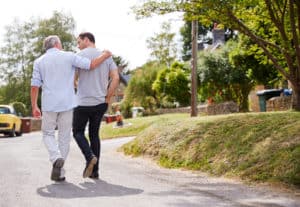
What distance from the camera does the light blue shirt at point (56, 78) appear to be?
6.94 meters

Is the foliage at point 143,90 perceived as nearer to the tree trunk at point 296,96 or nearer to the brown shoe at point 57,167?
the tree trunk at point 296,96

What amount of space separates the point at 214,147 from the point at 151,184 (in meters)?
2.48

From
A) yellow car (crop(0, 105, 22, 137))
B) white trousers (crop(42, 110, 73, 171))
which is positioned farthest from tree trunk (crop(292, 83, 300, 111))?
yellow car (crop(0, 105, 22, 137))

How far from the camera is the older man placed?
694 centimetres

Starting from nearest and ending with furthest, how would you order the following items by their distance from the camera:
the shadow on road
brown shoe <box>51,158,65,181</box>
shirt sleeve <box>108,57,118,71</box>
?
the shadow on road, brown shoe <box>51,158,65,181</box>, shirt sleeve <box>108,57,118,71</box>

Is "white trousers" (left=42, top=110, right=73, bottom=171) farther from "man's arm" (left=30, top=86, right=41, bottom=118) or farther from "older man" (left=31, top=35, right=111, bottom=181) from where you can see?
"man's arm" (left=30, top=86, right=41, bottom=118)

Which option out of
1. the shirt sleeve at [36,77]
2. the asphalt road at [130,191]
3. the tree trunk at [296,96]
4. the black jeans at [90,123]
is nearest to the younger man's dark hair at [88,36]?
the shirt sleeve at [36,77]

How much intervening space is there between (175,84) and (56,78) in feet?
123

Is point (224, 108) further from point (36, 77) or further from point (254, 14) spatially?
point (36, 77)

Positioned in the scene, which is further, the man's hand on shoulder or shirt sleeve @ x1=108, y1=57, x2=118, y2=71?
shirt sleeve @ x1=108, y1=57, x2=118, y2=71

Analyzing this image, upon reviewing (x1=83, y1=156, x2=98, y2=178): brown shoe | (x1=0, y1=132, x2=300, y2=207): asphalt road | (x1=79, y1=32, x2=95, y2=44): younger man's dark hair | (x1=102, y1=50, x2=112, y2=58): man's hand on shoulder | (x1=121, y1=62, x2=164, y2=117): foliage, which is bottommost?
(x1=0, y1=132, x2=300, y2=207): asphalt road

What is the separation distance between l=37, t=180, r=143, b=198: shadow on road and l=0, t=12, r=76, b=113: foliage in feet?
213

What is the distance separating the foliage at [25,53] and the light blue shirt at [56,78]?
64.3 metres

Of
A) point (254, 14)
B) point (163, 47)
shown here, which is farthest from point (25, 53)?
point (254, 14)
